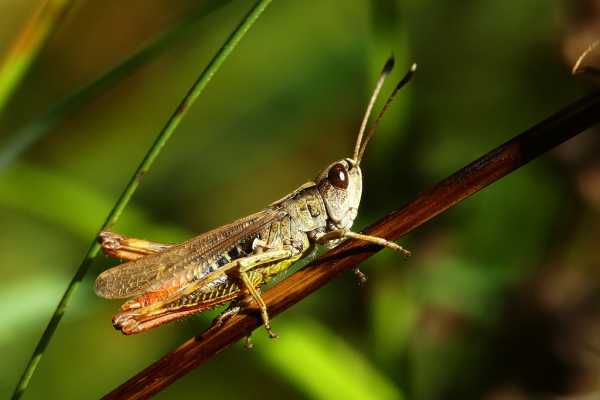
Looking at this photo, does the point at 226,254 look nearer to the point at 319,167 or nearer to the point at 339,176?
the point at 339,176

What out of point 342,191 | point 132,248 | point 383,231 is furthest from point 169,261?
point 383,231

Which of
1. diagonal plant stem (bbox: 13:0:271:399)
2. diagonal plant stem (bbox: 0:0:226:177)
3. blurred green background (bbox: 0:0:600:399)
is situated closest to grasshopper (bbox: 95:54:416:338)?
blurred green background (bbox: 0:0:600:399)

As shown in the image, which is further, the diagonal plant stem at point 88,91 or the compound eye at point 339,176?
the compound eye at point 339,176

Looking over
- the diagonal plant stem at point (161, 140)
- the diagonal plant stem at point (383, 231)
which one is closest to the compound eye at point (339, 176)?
the diagonal plant stem at point (383, 231)

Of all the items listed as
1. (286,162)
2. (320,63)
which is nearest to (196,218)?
(286,162)

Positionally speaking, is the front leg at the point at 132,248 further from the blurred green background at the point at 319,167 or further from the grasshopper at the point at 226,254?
the blurred green background at the point at 319,167

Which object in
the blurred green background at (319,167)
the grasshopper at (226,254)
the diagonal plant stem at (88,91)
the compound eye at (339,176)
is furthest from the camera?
the blurred green background at (319,167)

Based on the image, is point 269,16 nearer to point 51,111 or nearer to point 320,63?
point 320,63
